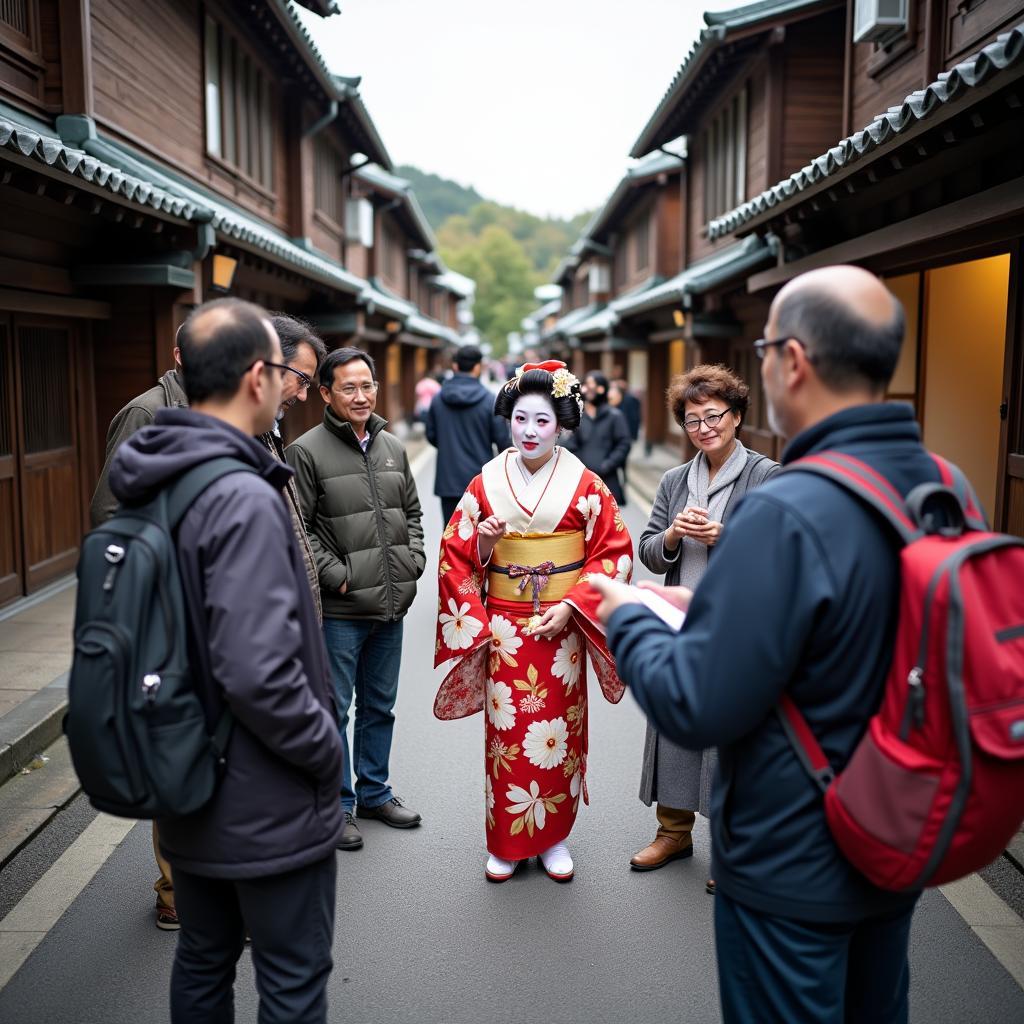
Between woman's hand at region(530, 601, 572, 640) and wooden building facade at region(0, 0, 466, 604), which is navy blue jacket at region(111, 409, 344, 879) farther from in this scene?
wooden building facade at region(0, 0, 466, 604)

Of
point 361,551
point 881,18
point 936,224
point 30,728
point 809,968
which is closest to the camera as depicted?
point 809,968

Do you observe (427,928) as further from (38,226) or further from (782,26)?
(782,26)

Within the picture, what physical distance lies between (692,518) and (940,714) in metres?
2.25

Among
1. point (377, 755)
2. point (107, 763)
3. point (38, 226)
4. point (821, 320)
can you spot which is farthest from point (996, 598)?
point (38, 226)

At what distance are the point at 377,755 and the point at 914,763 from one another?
3.37 metres

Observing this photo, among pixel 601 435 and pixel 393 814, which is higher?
pixel 601 435

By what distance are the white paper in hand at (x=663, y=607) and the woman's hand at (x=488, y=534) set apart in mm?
1721

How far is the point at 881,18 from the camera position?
27.9 ft

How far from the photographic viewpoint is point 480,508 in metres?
4.37

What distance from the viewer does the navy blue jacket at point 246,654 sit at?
2.22 metres

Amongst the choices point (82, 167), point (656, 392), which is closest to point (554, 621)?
point (82, 167)

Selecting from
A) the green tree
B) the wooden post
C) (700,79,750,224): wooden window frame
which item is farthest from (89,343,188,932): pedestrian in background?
the green tree

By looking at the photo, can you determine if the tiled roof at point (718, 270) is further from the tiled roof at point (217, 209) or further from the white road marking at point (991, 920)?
the white road marking at point (991, 920)

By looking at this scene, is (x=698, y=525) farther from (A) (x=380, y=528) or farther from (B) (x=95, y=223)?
(B) (x=95, y=223)
